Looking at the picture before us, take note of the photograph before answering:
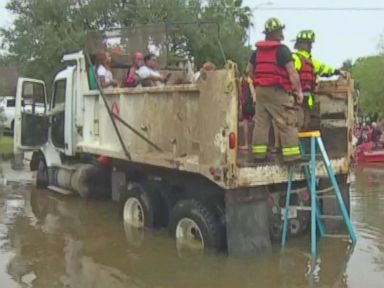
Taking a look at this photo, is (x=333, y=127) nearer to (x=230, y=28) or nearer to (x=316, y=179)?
(x=316, y=179)

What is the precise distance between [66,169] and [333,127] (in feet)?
17.9

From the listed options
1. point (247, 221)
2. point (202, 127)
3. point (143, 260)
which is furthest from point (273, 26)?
point (143, 260)

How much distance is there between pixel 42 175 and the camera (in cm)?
1377

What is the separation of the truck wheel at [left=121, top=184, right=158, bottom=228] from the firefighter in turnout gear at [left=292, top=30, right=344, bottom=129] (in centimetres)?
225

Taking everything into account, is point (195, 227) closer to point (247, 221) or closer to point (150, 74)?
point (247, 221)

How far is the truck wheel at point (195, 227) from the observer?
789 centimetres

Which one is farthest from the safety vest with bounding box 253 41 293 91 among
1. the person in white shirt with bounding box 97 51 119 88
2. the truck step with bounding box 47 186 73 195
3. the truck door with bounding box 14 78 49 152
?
the truck door with bounding box 14 78 49 152

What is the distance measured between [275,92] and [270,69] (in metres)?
0.27

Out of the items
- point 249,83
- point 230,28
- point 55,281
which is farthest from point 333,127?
point 230,28

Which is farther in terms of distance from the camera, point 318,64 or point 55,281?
point 318,64

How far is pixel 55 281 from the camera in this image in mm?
7008

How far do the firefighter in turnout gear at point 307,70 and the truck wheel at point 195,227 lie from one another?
171 cm

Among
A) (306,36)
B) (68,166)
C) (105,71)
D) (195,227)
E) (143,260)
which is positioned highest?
(306,36)

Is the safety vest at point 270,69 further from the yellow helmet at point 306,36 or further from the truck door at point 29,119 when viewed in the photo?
the truck door at point 29,119
